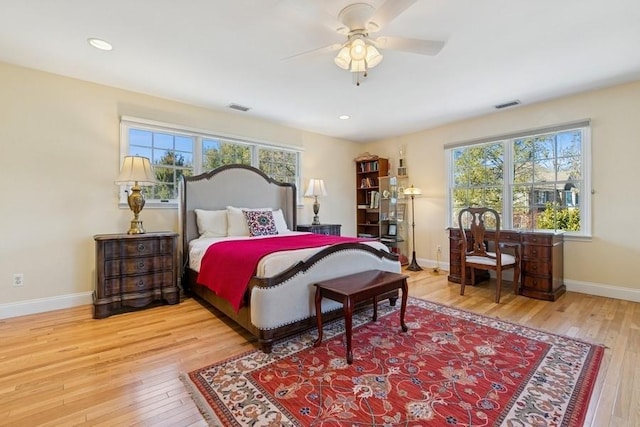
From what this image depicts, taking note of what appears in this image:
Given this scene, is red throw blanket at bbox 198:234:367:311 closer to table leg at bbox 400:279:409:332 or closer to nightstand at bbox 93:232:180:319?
nightstand at bbox 93:232:180:319

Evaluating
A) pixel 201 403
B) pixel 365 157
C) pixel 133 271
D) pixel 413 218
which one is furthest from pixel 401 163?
pixel 201 403

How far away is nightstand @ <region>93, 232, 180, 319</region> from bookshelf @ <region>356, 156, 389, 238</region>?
147 inches

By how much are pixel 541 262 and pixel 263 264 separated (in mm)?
3277

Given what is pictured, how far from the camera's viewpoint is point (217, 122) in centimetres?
427

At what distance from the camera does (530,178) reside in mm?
4164

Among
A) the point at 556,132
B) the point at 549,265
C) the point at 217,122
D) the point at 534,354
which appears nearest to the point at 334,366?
the point at 534,354

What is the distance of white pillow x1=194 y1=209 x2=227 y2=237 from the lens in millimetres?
3750

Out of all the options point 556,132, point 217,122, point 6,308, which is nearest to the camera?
point 6,308

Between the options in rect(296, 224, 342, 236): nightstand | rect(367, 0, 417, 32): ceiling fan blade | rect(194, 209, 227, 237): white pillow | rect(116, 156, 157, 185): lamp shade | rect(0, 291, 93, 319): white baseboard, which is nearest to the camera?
rect(367, 0, 417, 32): ceiling fan blade

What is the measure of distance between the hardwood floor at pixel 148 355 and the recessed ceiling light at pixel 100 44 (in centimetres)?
247

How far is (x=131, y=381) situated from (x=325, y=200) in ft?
13.8

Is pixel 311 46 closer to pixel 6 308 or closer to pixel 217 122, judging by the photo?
pixel 217 122

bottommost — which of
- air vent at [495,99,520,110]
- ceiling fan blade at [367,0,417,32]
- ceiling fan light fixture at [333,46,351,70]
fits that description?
ceiling fan light fixture at [333,46,351,70]

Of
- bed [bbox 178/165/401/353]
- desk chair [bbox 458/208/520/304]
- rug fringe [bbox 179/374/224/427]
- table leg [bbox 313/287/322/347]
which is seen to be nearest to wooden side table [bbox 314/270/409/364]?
table leg [bbox 313/287/322/347]
